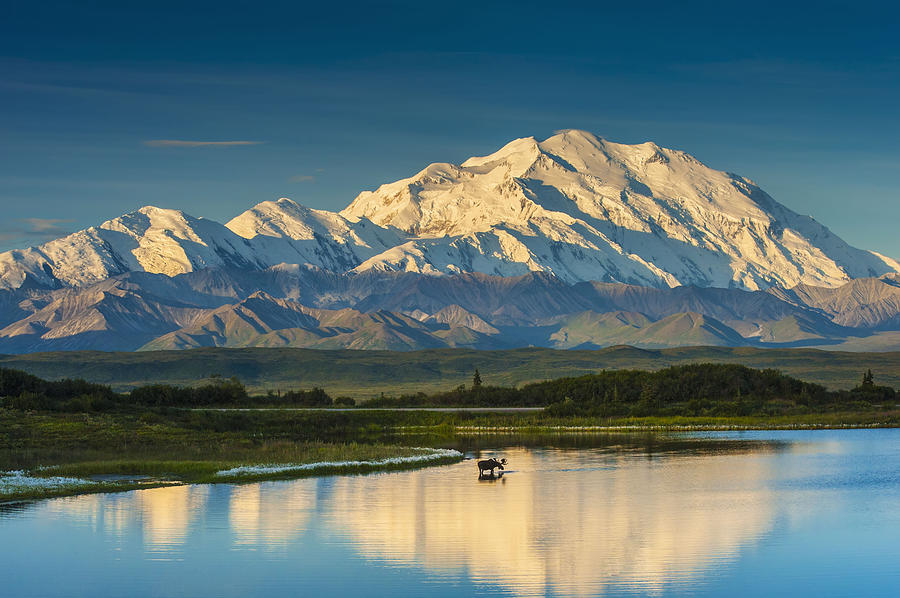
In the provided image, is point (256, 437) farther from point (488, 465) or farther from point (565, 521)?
point (565, 521)

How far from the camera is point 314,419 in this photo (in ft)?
393

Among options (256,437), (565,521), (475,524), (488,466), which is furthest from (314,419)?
(565,521)

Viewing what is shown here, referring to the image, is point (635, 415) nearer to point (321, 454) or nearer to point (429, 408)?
point (429, 408)

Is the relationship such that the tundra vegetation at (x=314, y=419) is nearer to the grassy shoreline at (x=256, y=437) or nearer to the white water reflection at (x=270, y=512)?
the grassy shoreline at (x=256, y=437)

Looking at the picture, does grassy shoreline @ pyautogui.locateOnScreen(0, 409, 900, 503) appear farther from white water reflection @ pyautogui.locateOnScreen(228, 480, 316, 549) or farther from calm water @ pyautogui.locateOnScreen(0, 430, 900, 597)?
calm water @ pyautogui.locateOnScreen(0, 430, 900, 597)

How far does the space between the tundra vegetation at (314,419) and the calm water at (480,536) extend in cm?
823

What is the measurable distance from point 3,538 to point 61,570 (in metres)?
7.19

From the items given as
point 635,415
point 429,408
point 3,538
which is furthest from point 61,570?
point 429,408

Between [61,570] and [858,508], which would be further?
[858,508]

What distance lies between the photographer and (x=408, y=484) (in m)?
65.1

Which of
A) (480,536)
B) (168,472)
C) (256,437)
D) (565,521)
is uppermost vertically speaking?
(256,437)

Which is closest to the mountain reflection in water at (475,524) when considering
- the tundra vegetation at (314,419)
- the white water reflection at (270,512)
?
the white water reflection at (270,512)

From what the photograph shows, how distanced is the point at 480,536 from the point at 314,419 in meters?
74.2

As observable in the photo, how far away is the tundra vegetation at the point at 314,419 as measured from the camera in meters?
71.5
